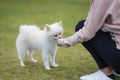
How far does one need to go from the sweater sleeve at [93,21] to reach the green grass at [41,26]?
0.62m

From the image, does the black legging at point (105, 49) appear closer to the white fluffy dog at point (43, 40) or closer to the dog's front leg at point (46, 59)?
the white fluffy dog at point (43, 40)

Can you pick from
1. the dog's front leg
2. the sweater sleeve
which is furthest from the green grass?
the sweater sleeve

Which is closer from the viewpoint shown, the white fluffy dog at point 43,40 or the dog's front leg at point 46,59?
the white fluffy dog at point 43,40

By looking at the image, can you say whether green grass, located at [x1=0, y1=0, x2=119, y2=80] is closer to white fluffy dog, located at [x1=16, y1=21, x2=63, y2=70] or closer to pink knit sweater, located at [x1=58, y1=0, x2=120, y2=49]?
white fluffy dog, located at [x1=16, y1=21, x2=63, y2=70]

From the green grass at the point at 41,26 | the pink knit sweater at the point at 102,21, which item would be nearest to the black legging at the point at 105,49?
the pink knit sweater at the point at 102,21

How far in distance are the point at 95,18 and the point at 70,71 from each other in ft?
3.46

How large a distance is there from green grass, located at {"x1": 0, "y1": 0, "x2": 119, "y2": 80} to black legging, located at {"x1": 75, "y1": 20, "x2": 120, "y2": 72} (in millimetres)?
463

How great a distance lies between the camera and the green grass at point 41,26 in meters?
4.62

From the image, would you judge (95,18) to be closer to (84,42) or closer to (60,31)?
(84,42)

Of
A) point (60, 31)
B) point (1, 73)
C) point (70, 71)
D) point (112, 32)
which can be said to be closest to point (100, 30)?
point (112, 32)

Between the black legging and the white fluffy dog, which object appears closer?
the black legging

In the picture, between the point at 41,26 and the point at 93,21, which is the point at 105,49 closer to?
the point at 93,21

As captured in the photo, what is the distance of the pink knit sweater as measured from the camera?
149 inches

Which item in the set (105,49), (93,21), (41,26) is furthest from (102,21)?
(41,26)
